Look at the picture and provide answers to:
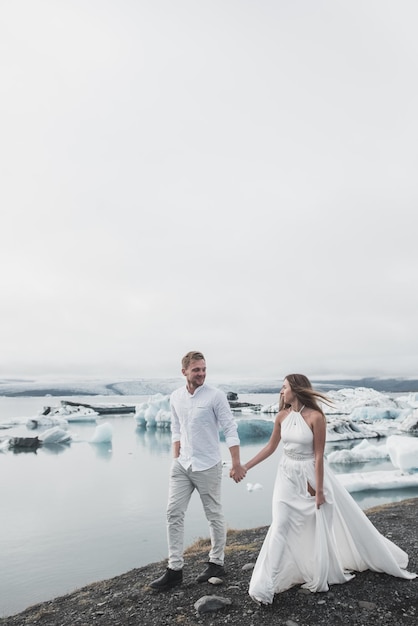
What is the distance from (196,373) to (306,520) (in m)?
1.65

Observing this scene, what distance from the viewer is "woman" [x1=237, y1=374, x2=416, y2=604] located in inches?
165

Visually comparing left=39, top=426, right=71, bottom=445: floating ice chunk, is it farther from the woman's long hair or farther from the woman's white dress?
the woman's long hair

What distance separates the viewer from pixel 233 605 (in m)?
4.36

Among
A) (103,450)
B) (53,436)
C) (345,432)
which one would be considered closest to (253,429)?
(345,432)

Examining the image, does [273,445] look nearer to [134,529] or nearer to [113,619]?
[113,619]

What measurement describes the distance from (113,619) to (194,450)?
1797 mm

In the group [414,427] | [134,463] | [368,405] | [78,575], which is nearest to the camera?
[78,575]

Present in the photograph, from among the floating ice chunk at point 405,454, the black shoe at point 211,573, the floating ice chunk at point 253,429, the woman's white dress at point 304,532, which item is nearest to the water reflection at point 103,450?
the floating ice chunk at point 253,429

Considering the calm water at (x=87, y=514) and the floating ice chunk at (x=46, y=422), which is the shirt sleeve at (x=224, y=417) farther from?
the floating ice chunk at (x=46, y=422)

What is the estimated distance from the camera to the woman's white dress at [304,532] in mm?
4188

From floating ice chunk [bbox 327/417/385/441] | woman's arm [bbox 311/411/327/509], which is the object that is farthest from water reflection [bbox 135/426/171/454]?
woman's arm [bbox 311/411/327/509]

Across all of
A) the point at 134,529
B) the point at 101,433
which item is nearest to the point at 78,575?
the point at 134,529

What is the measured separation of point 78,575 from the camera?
900cm

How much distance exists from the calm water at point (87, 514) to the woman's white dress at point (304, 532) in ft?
16.7
